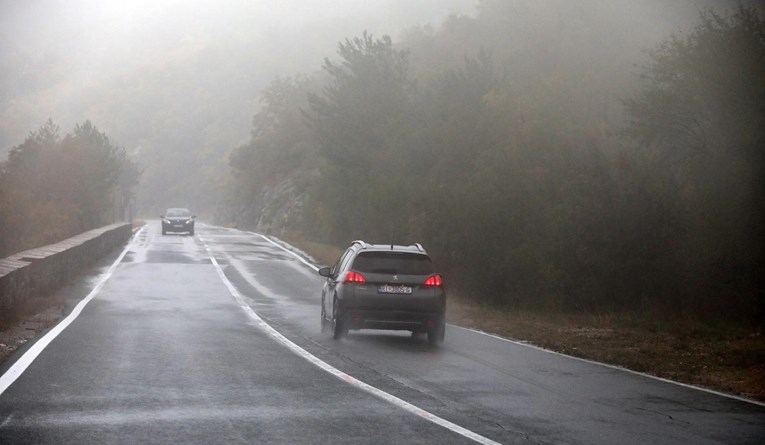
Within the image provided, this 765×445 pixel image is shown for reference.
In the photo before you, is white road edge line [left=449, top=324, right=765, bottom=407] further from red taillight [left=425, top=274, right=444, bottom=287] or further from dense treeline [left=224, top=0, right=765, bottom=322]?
dense treeline [left=224, top=0, right=765, bottom=322]

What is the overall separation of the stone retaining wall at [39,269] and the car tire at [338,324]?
20.9 feet

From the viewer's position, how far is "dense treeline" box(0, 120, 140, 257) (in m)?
68.6

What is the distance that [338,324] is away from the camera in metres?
17.4

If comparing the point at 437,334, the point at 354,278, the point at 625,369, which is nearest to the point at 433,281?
the point at 437,334

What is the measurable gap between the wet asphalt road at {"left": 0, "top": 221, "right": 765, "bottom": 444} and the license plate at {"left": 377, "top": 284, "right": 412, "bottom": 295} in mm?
888

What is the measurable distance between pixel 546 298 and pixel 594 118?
27.7 metres

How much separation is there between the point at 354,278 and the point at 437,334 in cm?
166

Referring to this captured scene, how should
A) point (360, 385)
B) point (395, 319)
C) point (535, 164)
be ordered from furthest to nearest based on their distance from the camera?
1. point (535, 164)
2. point (395, 319)
3. point (360, 385)

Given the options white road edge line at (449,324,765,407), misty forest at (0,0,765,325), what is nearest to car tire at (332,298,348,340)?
white road edge line at (449,324,765,407)

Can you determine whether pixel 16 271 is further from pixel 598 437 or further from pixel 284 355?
pixel 598 437

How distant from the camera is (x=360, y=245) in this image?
1784 cm

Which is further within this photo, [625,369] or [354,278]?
[354,278]

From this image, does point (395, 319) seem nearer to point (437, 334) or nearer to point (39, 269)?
point (437, 334)

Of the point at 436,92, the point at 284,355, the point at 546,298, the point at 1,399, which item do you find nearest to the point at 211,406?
the point at 1,399
